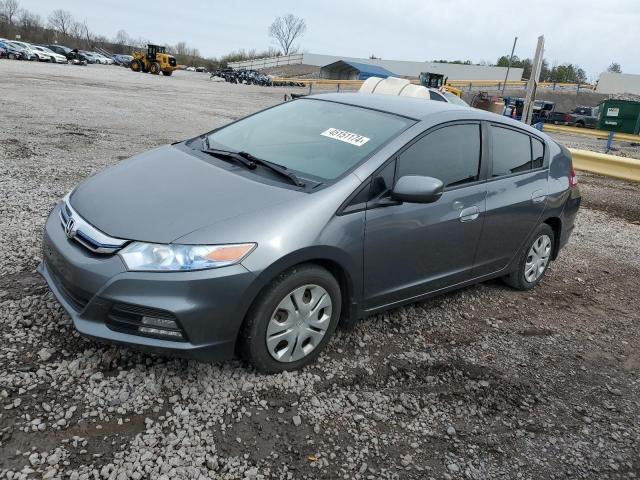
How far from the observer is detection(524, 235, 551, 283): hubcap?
15.9 ft

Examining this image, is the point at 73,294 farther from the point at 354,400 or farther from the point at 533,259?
the point at 533,259

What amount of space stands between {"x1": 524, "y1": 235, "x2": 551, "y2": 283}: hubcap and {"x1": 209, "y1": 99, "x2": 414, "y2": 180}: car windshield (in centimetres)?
199

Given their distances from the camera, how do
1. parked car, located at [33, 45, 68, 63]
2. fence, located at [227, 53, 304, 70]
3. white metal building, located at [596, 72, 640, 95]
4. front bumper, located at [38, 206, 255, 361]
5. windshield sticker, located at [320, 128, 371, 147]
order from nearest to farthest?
front bumper, located at [38, 206, 255, 361] → windshield sticker, located at [320, 128, 371, 147] → parked car, located at [33, 45, 68, 63] → white metal building, located at [596, 72, 640, 95] → fence, located at [227, 53, 304, 70]

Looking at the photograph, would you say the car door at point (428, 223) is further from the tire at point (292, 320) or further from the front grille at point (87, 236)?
the front grille at point (87, 236)

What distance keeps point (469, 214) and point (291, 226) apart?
5.26ft

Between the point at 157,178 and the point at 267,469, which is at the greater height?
the point at 157,178

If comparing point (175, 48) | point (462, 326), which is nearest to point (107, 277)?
point (462, 326)

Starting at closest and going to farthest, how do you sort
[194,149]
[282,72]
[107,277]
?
1. [107,277]
2. [194,149]
3. [282,72]

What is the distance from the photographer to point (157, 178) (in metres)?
3.34

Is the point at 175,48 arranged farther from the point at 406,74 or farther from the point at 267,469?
the point at 267,469

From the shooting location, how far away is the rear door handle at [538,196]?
4531mm

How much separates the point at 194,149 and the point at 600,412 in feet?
10.7

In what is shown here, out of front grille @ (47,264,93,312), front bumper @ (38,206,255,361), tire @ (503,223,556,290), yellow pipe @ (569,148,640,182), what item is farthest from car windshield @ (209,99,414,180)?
yellow pipe @ (569,148,640,182)

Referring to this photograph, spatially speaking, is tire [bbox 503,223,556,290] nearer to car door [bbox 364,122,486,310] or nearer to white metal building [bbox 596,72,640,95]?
car door [bbox 364,122,486,310]
